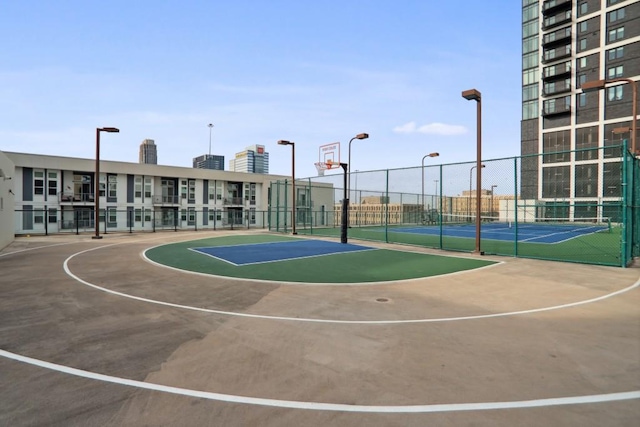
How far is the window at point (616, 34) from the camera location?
52569mm

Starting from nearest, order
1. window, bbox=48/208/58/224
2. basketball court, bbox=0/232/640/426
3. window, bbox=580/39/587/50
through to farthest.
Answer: basketball court, bbox=0/232/640/426
window, bbox=48/208/58/224
window, bbox=580/39/587/50

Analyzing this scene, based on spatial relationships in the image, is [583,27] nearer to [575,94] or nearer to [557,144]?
[575,94]

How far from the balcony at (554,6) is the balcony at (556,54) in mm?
6324

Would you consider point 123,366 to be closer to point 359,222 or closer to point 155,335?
point 155,335

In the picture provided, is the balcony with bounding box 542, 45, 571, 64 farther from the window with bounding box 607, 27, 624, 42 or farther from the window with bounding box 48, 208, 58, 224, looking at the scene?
the window with bounding box 48, 208, 58, 224

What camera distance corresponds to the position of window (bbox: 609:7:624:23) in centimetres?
5244

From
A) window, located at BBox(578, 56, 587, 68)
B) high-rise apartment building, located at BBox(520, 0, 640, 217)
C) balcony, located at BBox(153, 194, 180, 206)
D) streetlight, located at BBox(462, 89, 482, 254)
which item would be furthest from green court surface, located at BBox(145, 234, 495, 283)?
window, located at BBox(578, 56, 587, 68)

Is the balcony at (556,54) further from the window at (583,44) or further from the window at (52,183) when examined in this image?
the window at (52,183)

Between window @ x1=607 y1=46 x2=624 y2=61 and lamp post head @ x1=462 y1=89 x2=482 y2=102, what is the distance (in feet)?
184

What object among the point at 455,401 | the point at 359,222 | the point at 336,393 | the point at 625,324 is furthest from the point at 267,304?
the point at 359,222

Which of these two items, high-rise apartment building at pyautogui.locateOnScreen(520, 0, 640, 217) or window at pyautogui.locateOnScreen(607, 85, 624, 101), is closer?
high-rise apartment building at pyautogui.locateOnScreen(520, 0, 640, 217)

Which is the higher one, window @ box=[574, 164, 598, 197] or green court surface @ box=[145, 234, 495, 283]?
window @ box=[574, 164, 598, 197]

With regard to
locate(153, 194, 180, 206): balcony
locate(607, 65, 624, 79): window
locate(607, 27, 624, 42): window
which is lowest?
locate(153, 194, 180, 206): balcony

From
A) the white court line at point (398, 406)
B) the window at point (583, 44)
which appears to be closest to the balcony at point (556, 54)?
the window at point (583, 44)
